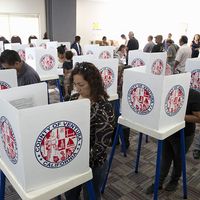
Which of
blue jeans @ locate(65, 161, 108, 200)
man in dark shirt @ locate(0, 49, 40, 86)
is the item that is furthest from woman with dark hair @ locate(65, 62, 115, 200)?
man in dark shirt @ locate(0, 49, 40, 86)

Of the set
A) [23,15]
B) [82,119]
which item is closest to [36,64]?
[82,119]

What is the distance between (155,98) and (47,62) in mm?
2188

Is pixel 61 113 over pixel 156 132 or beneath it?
over

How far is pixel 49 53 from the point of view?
336cm

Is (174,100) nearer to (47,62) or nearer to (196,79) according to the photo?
(196,79)

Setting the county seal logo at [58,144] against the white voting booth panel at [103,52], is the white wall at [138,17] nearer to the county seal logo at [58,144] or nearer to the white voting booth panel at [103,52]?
the white voting booth panel at [103,52]

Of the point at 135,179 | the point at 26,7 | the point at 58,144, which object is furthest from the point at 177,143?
the point at 26,7

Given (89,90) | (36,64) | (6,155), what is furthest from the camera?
(36,64)

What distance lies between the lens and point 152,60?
317 centimetres

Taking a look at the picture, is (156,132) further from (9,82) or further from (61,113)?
(9,82)

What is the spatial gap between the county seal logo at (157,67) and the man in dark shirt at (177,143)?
145 cm

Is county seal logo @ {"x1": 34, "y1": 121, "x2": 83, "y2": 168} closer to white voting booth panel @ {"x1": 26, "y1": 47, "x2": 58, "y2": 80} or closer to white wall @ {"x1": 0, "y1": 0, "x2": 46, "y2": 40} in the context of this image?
white voting booth panel @ {"x1": 26, "y1": 47, "x2": 58, "y2": 80}

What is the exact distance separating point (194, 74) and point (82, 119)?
1895mm

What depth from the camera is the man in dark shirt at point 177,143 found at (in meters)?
1.70
